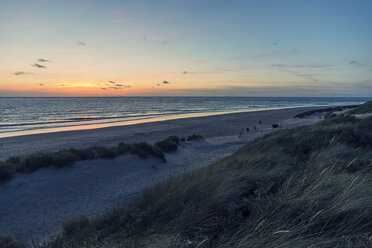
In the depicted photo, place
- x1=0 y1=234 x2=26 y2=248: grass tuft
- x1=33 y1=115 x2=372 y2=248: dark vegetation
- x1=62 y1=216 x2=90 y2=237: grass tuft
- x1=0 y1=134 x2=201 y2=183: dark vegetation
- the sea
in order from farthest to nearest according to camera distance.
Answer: the sea < x1=0 y1=134 x2=201 y2=183: dark vegetation < x1=62 y1=216 x2=90 y2=237: grass tuft < x1=0 y1=234 x2=26 y2=248: grass tuft < x1=33 y1=115 x2=372 y2=248: dark vegetation

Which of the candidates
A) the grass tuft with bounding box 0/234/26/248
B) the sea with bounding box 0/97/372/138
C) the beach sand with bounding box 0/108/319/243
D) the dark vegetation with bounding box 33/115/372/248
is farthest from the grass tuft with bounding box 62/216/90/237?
the sea with bounding box 0/97/372/138

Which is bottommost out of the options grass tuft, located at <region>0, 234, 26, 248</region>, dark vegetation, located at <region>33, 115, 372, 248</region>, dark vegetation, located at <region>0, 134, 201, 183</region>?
grass tuft, located at <region>0, 234, 26, 248</region>

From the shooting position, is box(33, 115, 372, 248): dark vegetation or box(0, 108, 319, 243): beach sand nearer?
box(33, 115, 372, 248): dark vegetation

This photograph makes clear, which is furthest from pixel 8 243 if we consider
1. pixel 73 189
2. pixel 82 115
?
pixel 82 115

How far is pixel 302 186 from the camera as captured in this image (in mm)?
3975

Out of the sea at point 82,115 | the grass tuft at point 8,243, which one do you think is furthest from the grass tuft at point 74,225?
the sea at point 82,115

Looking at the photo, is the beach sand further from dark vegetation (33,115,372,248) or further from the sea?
the sea

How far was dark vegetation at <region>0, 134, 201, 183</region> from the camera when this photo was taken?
31.0 ft

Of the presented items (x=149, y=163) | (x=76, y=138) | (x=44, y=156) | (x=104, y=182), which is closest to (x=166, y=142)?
(x=149, y=163)

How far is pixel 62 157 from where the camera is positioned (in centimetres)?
1045

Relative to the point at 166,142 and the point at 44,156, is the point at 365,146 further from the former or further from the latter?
the point at 44,156

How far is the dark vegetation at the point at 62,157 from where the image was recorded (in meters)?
9.43

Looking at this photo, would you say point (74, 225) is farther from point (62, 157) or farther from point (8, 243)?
point (62, 157)

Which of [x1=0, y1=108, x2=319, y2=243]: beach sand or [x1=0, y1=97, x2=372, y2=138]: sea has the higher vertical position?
[x1=0, y1=97, x2=372, y2=138]: sea
